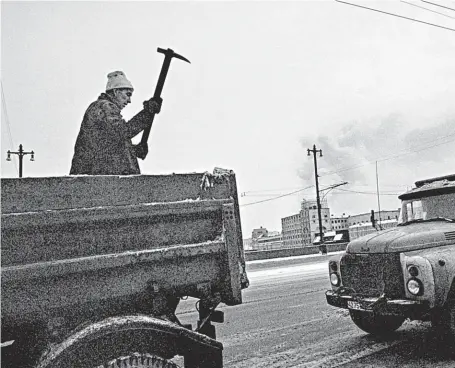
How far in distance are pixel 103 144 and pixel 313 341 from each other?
400cm

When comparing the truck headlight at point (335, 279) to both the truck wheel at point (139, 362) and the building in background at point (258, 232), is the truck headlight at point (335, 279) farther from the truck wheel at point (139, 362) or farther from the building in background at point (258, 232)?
the building in background at point (258, 232)

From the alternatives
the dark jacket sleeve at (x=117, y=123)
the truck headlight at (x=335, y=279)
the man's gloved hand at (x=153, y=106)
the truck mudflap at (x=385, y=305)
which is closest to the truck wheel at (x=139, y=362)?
the dark jacket sleeve at (x=117, y=123)

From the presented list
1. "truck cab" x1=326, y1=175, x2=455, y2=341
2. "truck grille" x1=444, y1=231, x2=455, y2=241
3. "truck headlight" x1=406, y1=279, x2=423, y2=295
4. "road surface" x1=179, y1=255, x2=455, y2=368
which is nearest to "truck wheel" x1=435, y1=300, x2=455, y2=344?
"truck cab" x1=326, y1=175, x2=455, y2=341

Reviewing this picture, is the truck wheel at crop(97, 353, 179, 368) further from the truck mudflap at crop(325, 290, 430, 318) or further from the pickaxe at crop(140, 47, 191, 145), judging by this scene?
the truck mudflap at crop(325, 290, 430, 318)

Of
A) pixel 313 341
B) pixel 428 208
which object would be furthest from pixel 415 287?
pixel 428 208

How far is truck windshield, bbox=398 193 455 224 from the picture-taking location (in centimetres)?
618

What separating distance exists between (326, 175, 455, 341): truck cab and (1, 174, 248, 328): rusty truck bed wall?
2734 millimetres

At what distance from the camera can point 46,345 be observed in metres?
2.64

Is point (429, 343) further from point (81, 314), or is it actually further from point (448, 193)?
point (81, 314)

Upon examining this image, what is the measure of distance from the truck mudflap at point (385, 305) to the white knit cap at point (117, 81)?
3.56 m

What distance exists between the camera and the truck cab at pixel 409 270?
4.92m

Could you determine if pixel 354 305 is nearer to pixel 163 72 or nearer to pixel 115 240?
pixel 163 72

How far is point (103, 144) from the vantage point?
358cm

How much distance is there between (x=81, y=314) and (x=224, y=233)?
1.02 meters
